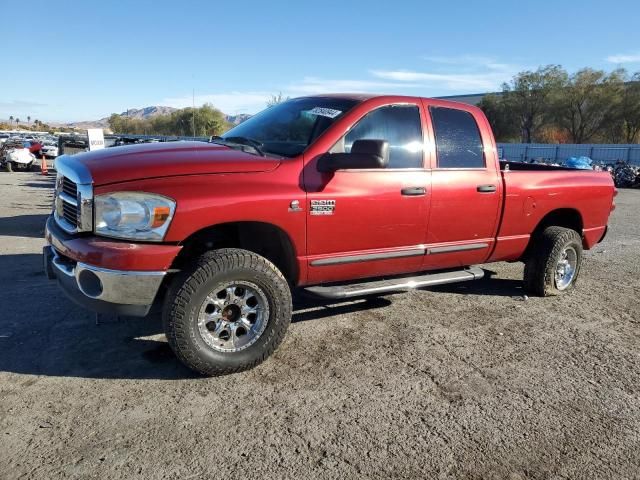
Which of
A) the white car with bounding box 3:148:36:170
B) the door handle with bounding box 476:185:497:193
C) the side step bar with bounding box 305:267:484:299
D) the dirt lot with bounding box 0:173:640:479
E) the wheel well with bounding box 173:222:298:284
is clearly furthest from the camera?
the white car with bounding box 3:148:36:170

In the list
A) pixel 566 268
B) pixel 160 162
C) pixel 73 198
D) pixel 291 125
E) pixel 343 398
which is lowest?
pixel 343 398

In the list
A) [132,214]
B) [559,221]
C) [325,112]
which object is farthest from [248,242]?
[559,221]

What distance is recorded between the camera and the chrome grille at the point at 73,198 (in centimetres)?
311

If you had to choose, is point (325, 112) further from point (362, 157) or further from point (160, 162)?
point (160, 162)

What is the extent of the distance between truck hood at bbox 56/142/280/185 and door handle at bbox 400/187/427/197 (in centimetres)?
112

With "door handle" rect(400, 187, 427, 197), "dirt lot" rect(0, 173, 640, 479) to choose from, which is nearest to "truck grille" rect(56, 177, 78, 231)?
"dirt lot" rect(0, 173, 640, 479)

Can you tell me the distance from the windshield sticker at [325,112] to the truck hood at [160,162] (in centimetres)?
73

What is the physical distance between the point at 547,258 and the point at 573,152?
29519mm

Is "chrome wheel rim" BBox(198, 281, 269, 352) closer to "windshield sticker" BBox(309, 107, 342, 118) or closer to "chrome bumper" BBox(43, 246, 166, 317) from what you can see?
"chrome bumper" BBox(43, 246, 166, 317)

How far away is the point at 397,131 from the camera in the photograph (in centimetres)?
418

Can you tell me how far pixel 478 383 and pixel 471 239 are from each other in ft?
5.22

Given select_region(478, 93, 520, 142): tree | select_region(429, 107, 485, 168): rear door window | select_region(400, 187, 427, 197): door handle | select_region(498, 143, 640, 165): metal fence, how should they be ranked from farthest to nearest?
select_region(478, 93, 520, 142): tree
select_region(498, 143, 640, 165): metal fence
select_region(429, 107, 485, 168): rear door window
select_region(400, 187, 427, 197): door handle

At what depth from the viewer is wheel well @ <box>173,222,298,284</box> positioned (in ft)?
11.5

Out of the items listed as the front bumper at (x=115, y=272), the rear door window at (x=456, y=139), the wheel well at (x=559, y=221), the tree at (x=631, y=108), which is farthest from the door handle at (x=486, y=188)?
the tree at (x=631, y=108)
